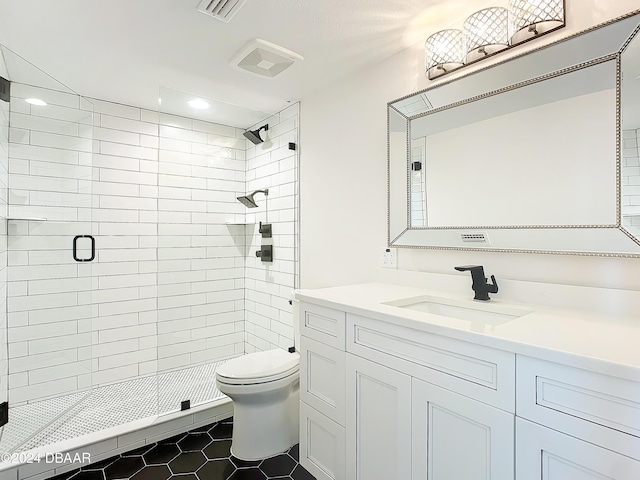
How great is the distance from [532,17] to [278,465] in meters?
2.39

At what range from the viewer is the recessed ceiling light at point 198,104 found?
2.55 m

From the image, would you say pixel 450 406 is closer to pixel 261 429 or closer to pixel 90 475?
pixel 261 429

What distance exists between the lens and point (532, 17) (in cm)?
135

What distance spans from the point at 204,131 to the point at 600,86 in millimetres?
2486

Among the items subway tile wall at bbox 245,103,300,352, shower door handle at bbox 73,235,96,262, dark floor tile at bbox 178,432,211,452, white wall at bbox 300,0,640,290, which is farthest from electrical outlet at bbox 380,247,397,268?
shower door handle at bbox 73,235,96,262

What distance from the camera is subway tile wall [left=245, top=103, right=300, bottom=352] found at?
2.75 metres

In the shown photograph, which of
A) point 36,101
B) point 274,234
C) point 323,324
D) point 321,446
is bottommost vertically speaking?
point 321,446

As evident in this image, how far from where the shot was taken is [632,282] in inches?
46.3

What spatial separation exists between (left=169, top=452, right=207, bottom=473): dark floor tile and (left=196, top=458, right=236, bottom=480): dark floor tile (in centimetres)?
4

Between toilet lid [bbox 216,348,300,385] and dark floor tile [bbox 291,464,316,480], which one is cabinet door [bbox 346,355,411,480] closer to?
dark floor tile [bbox 291,464,316,480]

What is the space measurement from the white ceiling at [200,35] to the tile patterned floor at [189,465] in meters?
2.27

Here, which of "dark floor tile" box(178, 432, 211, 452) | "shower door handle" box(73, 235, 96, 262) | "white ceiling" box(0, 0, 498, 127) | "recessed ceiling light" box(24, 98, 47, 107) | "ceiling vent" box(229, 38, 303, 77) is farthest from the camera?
"shower door handle" box(73, 235, 96, 262)

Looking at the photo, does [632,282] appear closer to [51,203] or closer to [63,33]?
[63,33]

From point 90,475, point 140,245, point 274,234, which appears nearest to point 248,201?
point 274,234
